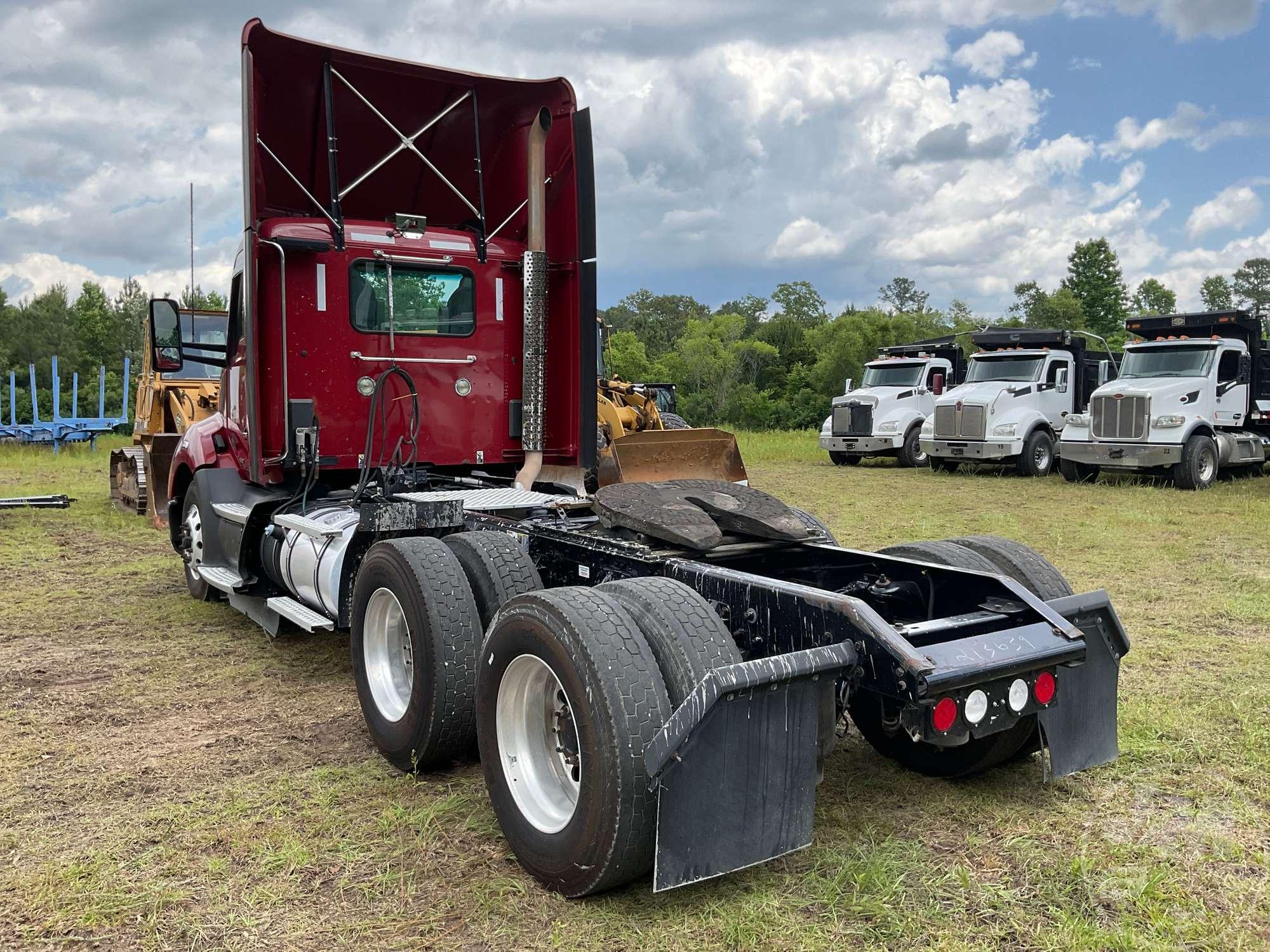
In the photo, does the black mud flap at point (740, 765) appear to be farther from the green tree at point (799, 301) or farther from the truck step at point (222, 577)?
the green tree at point (799, 301)

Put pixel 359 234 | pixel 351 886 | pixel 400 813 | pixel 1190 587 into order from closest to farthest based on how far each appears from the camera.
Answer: pixel 351 886 → pixel 400 813 → pixel 359 234 → pixel 1190 587

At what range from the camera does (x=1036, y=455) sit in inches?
749

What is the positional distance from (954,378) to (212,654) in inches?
808

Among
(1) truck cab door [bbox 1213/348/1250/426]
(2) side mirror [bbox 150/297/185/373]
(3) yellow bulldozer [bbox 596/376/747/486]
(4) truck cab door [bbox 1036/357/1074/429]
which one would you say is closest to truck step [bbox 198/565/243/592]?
(2) side mirror [bbox 150/297/185/373]

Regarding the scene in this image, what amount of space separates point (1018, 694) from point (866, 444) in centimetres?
1934

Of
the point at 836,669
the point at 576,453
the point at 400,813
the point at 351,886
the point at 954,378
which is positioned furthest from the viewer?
the point at 954,378

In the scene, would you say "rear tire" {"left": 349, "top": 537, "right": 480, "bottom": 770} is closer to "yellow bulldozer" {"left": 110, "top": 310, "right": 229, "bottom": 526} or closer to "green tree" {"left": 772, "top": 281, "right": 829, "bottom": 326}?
"yellow bulldozer" {"left": 110, "top": 310, "right": 229, "bottom": 526}

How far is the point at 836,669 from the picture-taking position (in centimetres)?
287

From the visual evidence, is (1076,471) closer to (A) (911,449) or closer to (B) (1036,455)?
(B) (1036,455)

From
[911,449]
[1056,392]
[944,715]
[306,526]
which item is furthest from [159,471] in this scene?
[1056,392]

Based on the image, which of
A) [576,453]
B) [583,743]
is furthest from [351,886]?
[576,453]

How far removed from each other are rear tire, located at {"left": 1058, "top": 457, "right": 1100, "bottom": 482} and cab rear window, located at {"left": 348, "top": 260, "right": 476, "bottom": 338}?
14.0m

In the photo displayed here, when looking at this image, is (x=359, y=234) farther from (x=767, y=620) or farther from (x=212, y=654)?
(x=767, y=620)

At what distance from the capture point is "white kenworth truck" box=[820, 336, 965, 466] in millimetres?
21953
